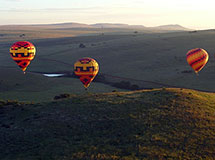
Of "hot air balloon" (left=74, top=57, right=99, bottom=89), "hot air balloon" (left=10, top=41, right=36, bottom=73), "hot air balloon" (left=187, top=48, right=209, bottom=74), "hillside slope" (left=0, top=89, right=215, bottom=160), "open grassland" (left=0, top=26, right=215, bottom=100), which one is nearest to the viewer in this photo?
"hillside slope" (left=0, top=89, right=215, bottom=160)

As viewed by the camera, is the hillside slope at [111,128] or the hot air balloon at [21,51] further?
the hot air balloon at [21,51]

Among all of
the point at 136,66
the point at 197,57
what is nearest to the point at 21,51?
the point at 197,57

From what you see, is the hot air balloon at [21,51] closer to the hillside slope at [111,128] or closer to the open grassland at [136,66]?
the open grassland at [136,66]

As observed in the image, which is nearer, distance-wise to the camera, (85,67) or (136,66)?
(85,67)

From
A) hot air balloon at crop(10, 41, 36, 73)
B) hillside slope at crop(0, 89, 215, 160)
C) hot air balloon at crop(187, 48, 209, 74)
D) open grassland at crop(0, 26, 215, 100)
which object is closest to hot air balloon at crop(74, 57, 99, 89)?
hillside slope at crop(0, 89, 215, 160)

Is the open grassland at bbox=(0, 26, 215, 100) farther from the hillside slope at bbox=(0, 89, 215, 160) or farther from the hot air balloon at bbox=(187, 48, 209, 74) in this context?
the hillside slope at bbox=(0, 89, 215, 160)

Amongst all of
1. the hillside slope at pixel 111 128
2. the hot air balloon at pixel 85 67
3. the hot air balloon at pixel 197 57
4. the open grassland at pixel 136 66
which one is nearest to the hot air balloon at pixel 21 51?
the open grassland at pixel 136 66

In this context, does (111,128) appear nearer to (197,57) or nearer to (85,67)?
(85,67)

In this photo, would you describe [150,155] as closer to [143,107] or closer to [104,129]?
[104,129]
